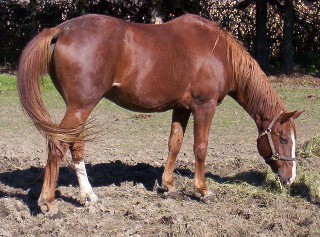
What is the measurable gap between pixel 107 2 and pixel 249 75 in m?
13.6

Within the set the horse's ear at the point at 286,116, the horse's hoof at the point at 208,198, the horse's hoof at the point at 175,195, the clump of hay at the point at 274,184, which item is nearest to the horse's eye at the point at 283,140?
the horse's ear at the point at 286,116

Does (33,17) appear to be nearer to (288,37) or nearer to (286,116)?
(288,37)

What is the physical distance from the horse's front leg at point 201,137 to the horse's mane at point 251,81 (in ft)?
1.46

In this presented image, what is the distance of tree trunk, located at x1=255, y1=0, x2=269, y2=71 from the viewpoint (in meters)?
17.8

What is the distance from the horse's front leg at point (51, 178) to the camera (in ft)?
18.8

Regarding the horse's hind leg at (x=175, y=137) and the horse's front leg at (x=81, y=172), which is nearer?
the horse's front leg at (x=81, y=172)

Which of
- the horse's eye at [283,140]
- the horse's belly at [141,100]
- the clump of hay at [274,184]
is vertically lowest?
the clump of hay at [274,184]

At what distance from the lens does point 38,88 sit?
18.6 ft

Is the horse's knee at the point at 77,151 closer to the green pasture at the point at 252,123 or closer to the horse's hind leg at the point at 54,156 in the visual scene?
the horse's hind leg at the point at 54,156

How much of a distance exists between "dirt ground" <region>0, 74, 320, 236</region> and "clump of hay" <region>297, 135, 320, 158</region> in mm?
172

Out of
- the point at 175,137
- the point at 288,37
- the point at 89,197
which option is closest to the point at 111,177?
the point at 175,137

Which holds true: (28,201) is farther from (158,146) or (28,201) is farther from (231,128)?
(231,128)

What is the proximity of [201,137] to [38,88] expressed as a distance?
173cm

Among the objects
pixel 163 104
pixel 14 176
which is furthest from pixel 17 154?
pixel 163 104
